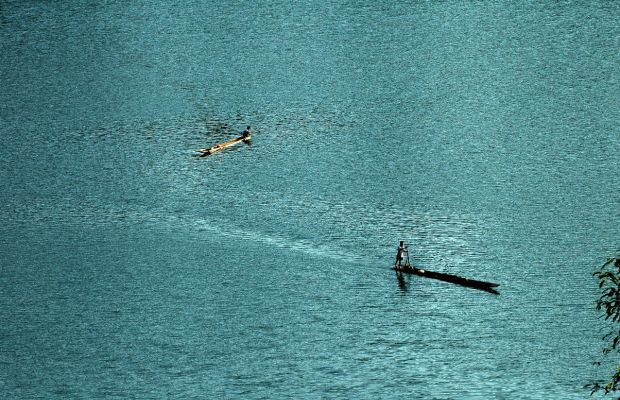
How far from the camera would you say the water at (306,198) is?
72250 millimetres

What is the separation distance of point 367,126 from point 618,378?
76.7 metres

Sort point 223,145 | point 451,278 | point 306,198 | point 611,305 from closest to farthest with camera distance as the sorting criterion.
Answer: point 611,305 < point 451,278 < point 306,198 < point 223,145

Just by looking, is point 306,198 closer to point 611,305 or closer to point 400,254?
point 400,254

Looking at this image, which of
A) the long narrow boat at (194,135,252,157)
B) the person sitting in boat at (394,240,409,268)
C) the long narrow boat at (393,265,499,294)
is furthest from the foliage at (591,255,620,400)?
the long narrow boat at (194,135,252,157)

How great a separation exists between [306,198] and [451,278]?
1990cm

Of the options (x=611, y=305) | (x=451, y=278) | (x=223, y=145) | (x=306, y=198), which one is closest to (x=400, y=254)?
(x=451, y=278)

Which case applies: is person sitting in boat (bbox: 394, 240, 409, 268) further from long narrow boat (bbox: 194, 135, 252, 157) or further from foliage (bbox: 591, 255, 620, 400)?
long narrow boat (bbox: 194, 135, 252, 157)

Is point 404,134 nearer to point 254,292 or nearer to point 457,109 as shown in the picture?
point 457,109

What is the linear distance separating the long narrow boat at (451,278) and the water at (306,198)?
61cm

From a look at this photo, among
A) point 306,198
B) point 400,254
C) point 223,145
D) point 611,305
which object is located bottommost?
point 611,305

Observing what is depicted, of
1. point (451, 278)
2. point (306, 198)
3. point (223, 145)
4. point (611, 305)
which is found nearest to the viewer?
point (611, 305)

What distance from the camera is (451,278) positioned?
80750 mm

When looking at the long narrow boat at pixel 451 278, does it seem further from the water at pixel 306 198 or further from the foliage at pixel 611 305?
the foliage at pixel 611 305

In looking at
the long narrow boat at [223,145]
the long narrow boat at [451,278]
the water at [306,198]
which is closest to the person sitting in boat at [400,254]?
the long narrow boat at [451,278]
